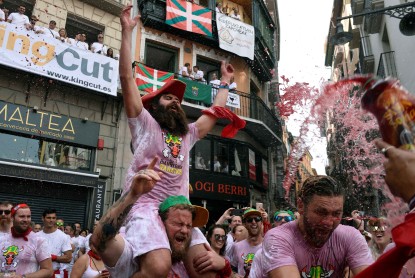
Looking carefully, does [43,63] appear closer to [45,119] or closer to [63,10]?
[45,119]

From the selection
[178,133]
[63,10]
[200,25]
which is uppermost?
[200,25]

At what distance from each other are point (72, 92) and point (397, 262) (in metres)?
13.5

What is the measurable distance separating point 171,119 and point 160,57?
1422 cm

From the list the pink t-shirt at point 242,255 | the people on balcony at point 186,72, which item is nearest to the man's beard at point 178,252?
the pink t-shirt at point 242,255

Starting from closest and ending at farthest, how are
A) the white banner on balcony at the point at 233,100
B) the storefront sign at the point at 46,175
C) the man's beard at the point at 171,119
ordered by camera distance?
the man's beard at the point at 171,119, the storefront sign at the point at 46,175, the white banner on balcony at the point at 233,100

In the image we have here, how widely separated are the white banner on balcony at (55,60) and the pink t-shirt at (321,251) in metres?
10.8

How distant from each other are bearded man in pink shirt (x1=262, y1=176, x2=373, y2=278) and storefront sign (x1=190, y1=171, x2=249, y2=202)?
12.2 meters

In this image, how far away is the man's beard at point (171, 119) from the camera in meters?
3.33

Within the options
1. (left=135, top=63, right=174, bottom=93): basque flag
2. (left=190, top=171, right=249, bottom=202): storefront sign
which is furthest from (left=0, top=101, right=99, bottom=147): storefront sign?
(left=190, top=171, right=249, bottom=202): storefront sign

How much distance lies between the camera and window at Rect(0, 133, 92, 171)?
1223 centimetres

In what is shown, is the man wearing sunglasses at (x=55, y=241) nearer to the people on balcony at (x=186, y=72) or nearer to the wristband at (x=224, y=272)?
the wristband at (x=224, y=272)

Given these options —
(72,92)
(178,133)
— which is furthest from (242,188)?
(178,133)

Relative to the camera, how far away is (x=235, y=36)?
57.5ft

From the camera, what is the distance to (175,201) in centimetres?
296
